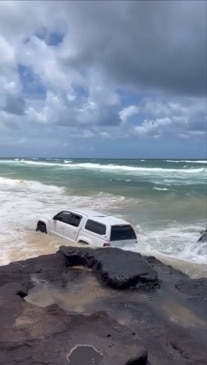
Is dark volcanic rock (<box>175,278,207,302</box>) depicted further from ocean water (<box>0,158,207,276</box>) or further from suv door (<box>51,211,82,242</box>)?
suv door (<box>51,211,82,242</box>)

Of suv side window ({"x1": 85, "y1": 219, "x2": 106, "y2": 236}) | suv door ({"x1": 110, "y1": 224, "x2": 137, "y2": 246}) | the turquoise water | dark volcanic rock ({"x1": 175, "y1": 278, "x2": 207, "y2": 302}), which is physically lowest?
the turquoise water

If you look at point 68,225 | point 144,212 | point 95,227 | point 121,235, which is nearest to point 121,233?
A: point 121,235

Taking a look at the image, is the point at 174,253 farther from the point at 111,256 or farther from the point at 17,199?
the point at 17,199

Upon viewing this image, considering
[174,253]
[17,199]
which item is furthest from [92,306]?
[17,199]

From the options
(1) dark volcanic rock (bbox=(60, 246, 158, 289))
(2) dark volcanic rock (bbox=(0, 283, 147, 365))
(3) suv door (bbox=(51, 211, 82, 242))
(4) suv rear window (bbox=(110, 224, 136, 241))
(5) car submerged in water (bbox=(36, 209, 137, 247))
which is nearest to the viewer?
(2) dark volcanic rock (bbox=(0, 283, 147, 365))

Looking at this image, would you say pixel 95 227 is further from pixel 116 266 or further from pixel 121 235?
pixel 116 266

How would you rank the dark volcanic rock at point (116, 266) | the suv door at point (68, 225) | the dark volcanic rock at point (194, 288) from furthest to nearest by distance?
the suv door at point (68, 225) → the dark volcanic rock at point (116, 266) → the dark volcanic rock at point (194, 288)

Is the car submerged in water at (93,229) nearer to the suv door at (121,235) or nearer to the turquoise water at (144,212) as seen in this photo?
the suv door at (121,235)

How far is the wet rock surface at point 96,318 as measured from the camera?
5.63 metres

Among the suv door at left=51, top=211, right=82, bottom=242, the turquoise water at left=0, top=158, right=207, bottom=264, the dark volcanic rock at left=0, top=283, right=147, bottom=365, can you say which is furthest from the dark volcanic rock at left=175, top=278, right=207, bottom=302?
the suv door at left=51, top=211, right=82, bottom=242

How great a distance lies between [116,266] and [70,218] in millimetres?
5966

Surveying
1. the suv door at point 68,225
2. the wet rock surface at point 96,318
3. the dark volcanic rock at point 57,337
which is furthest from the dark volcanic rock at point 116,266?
the suv door at point 68,225

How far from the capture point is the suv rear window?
1421 centimetres

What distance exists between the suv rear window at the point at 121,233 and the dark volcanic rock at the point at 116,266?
3.00 metres
